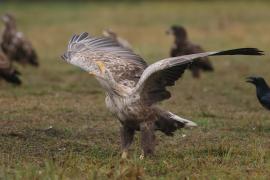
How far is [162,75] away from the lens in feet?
26.7

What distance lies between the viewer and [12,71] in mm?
14930

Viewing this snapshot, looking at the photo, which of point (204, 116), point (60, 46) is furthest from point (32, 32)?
point (204, 116)

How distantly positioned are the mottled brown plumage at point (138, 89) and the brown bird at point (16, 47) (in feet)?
34.5

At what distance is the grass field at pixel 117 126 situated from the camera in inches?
291

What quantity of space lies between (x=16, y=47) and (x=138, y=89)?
465 inches

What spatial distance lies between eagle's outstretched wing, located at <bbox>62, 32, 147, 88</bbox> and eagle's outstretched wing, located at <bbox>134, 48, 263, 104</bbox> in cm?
19

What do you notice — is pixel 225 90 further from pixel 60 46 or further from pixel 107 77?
pixel 60 46

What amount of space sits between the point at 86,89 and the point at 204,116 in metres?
3.80

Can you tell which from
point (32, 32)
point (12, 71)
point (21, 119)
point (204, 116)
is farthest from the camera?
point (32, 32)

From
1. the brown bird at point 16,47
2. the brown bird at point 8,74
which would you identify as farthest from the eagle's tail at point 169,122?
the brown bird at point 16,47

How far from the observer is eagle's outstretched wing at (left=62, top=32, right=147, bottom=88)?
838 centimetres

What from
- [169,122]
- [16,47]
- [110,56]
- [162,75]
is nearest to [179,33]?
[16,47]

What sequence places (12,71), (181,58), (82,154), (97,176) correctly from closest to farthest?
(97,176) < (181,58) < (82,154) < (12,71)

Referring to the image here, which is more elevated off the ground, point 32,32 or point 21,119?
point 32,32
